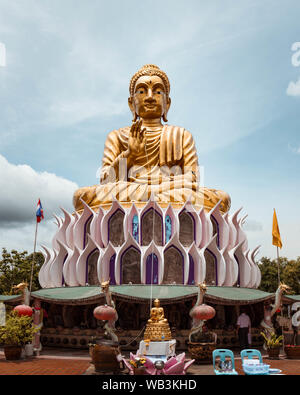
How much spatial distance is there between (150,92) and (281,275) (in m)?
22.7

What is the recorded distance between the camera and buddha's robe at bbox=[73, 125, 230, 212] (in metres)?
17.1

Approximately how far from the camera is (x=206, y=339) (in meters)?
11.2

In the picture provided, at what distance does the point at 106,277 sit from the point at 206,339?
5364 mm

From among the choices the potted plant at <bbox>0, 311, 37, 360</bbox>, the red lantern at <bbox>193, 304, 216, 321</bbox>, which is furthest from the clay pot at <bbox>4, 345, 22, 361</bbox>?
the red lantern at <bbox>193, 304, 216, 321</bbox>

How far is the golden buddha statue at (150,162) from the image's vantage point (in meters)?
17.2

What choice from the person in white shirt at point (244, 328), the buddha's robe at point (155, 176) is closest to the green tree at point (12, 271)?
the buddha's robe at point (155, 176)

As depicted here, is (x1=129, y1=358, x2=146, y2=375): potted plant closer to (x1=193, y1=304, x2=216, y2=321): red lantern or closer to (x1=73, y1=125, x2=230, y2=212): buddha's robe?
(x1=193, y1=304, x2=216, y2=321): red lantern

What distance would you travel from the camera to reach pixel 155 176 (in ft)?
62.5

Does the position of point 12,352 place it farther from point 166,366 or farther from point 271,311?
point 271,311

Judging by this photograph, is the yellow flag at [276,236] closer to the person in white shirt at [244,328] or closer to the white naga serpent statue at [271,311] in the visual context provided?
the white naga serpent statue at [271,311]

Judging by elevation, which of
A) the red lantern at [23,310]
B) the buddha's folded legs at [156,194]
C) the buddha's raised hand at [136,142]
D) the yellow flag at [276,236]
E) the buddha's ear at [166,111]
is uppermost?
the buddha's ear at [166,111]

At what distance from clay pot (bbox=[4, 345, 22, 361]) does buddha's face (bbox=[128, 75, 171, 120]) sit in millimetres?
13966

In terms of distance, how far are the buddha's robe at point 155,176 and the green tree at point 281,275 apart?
60.1ft
